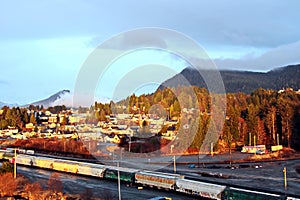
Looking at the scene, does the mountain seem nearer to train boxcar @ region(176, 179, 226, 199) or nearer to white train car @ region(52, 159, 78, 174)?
white train car @ region(52, 159, 78, 174)

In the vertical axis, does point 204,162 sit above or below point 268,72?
below

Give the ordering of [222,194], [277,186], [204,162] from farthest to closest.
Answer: [204,162] → [277,186] → [222,194]

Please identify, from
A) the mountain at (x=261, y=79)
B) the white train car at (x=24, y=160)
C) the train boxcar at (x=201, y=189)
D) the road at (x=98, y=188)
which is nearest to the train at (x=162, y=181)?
the train boxcar at (x=201, y=189)

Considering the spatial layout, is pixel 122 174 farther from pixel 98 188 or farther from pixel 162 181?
pixel 162 181

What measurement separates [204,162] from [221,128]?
23.4ft

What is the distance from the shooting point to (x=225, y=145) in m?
25.4

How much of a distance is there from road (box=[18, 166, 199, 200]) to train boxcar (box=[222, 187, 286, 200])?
1.34m

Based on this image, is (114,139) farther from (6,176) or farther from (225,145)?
(6,176)

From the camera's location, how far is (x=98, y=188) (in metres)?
12.2

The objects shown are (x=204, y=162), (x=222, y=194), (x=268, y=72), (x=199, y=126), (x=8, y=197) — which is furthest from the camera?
(x=268, y=72)

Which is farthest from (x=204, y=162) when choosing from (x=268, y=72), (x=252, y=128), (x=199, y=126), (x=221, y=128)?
(x=268, y=72)

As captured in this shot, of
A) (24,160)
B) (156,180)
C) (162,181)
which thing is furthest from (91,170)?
(24,160)

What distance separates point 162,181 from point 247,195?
3355 millimetres

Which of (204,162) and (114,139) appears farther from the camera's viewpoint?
(114,139)
